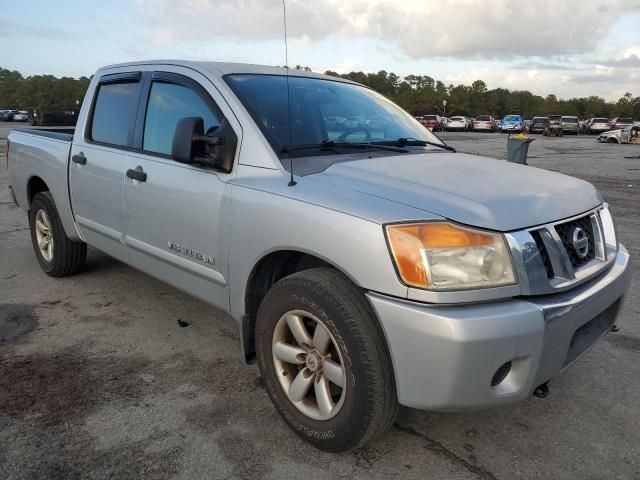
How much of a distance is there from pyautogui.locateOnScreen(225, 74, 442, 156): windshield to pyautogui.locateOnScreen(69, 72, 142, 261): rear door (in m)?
1.05

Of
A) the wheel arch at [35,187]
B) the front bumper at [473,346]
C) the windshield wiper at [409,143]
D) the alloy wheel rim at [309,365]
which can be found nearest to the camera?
the front bumper at [473,346]

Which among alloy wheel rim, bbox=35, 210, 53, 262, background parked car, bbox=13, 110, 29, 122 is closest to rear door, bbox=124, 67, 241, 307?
alloy wheel rim, bbox=35, 210, 53, 262

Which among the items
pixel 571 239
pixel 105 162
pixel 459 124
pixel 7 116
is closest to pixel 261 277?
pixel 571 239

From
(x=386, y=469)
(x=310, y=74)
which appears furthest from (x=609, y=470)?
(x=310, y=74)

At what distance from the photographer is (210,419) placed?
270cm

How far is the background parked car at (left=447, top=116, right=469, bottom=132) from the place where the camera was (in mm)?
53844

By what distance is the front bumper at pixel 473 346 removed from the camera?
6.38ft

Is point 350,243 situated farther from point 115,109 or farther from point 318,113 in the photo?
point 115,109

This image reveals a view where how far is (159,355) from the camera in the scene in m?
3.42

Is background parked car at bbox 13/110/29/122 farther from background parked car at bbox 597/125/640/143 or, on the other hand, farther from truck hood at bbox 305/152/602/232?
truck hood at bbox 305/152/602/232

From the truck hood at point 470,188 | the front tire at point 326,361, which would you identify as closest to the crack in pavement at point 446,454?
the front tire at point 326,361

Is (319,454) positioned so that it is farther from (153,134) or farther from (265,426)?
(153,134)

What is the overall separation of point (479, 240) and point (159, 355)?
2217mm

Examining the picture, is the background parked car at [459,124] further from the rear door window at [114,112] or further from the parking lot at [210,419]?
the rear door window at [114,112]
